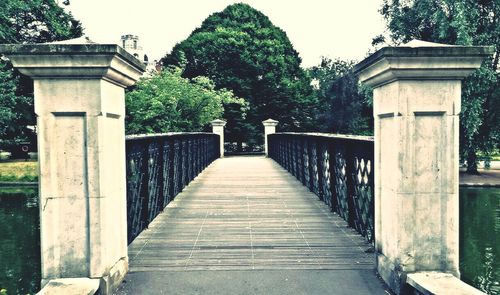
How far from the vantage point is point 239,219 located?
605cm

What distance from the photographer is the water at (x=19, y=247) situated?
7301mm

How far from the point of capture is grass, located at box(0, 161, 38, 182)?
76.6 ft

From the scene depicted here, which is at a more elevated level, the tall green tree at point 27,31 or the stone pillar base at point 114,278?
the tall green tree at point 27,31

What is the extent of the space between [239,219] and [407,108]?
3.29 m

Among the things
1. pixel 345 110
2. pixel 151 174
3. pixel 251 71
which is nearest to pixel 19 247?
pixel 151 174

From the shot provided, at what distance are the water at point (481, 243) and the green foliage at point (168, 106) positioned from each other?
13.3 m

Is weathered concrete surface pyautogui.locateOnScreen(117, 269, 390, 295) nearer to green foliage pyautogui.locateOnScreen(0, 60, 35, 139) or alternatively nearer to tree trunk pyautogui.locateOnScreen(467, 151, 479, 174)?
tree trunk pyautogui.locateOnScreen(467, 151, 479, 174)

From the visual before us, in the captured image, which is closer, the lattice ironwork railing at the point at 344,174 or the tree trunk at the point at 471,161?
the lattice ironwork railing at the point at 344,174

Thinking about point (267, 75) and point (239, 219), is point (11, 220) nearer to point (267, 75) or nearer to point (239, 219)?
point (239, 219)

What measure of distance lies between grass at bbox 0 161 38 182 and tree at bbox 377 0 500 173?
63.8 feet

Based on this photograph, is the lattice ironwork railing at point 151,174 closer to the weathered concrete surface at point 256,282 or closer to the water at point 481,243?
the weathered concrete surface at point 256,282

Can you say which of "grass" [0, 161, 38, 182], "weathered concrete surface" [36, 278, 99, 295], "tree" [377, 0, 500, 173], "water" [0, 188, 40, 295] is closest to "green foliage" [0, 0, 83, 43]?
"grass" [0, 161, 38, 182]

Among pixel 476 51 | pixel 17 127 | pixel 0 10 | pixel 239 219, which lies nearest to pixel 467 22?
pixel 239 219

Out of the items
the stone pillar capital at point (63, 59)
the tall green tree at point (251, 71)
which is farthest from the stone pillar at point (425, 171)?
the tall green tree at point (251, 71)
